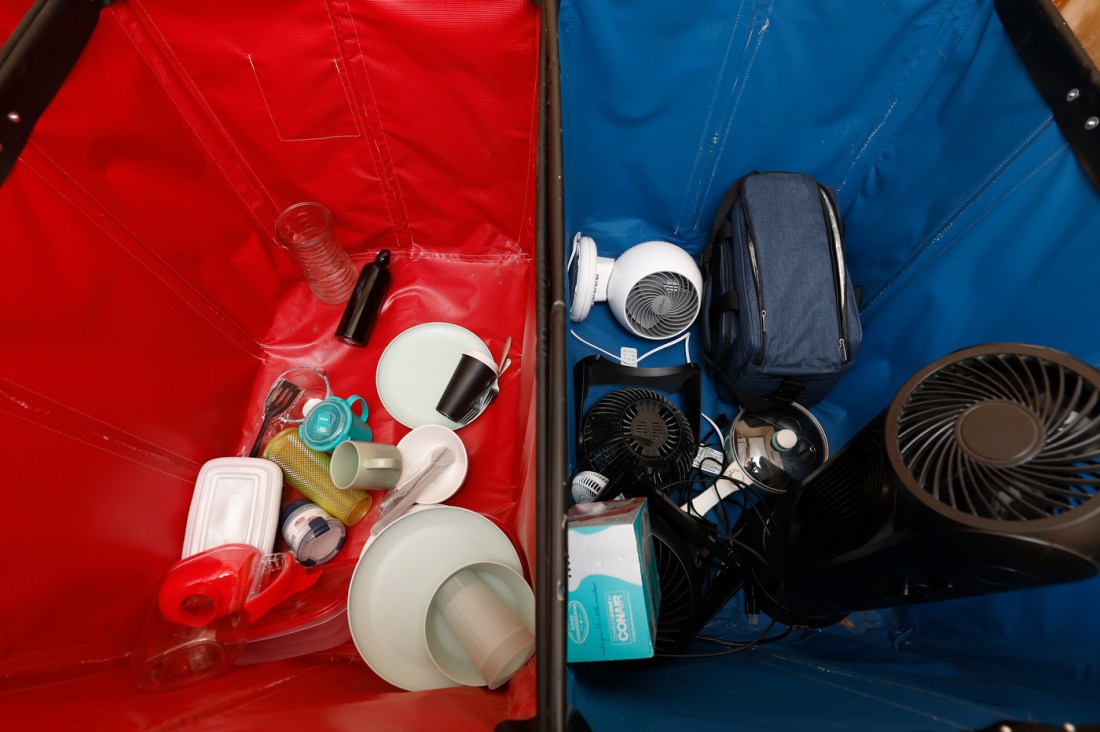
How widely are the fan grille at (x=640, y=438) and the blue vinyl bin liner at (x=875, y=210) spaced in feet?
0.68

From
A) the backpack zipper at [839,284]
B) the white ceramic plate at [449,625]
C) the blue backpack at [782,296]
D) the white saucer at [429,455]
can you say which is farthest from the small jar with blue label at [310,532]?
the backpack zipper at [839,284]

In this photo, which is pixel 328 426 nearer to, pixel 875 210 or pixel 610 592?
pixel 610 592

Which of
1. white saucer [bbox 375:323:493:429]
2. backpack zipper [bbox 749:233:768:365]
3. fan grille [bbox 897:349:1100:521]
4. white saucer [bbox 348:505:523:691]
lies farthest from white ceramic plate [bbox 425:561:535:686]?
backpack zipper [bbox 749:233:768:365]

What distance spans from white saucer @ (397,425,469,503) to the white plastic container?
25 centimetres

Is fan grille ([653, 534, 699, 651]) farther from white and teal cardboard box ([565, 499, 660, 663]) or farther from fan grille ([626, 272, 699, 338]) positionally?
fan grille ([626, 272, 699, 338])

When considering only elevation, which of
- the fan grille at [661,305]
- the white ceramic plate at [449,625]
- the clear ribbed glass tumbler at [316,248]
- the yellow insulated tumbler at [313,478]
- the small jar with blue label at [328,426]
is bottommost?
the white ceramic plate at [449,625]

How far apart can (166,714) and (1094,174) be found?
55.0 inches

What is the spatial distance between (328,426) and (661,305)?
784 millimetres

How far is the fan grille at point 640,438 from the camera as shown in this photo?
99cm

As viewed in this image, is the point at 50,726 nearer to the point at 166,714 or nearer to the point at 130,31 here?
the point at 166,714

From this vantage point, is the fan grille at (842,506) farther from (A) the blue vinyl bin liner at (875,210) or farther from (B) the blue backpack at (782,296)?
(B) the blue backpack at (782,296)

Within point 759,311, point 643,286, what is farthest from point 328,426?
point 759,311

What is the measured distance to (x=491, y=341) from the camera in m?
1.20

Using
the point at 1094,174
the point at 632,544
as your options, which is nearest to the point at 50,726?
the point at 632,544
